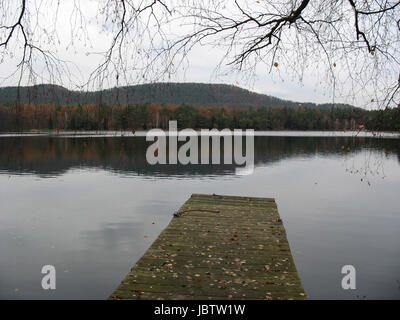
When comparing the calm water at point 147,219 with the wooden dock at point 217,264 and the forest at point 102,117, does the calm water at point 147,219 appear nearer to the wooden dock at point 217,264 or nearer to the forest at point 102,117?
the forest at point 102,117

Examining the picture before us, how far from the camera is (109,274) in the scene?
8211 millimetres

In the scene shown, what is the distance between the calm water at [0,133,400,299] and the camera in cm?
775

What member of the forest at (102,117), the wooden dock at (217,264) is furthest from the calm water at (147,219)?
the wooden dock at (217,264)

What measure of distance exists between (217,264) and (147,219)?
7319 mm

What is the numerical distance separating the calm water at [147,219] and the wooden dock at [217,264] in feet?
4.26

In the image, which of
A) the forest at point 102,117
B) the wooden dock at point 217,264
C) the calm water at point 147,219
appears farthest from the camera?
the calm water at point 147,219

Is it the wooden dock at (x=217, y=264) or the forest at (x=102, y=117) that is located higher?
the forest at (x=102, y=117)

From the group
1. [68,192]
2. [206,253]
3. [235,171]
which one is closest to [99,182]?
[68,192]

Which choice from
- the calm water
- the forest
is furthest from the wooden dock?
the forest

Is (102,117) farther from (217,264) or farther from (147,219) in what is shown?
(147,219)

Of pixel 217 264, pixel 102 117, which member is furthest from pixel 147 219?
pixel 102 117

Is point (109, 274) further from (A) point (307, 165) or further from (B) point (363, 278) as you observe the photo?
(A) point (307, 165)

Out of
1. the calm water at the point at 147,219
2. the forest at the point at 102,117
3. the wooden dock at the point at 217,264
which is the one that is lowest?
the calm water at the point at 147,219

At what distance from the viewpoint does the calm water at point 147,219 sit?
7754 mm
